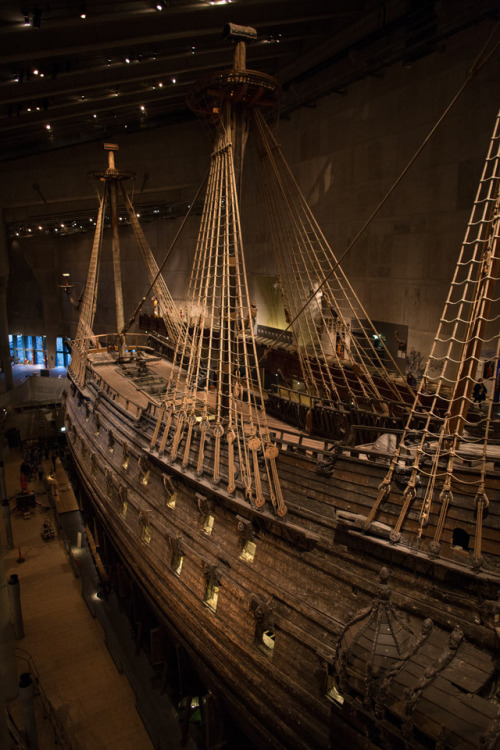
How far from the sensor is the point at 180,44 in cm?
1314

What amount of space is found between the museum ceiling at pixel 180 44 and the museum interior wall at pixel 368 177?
0.47m

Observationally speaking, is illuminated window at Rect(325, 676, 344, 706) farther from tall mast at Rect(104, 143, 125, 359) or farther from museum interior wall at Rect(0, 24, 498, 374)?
tall mast at Rect(104, 143, 125, 359)

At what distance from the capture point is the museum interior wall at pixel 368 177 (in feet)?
32.8

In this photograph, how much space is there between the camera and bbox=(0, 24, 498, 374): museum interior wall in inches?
393

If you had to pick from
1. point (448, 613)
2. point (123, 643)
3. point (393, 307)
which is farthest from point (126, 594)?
point (393, 307)

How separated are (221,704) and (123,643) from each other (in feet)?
11.0

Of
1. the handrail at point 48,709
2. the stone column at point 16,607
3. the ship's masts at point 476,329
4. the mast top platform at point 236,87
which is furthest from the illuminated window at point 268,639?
the mast top platform at point 236,87

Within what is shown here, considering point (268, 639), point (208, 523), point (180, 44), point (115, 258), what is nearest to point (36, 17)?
point (180, 44)

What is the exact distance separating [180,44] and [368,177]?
6.37 m

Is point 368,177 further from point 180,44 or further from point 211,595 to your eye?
point 211,595

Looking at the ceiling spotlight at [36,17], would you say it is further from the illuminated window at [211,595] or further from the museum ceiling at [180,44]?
the illuminated window at [211,595]

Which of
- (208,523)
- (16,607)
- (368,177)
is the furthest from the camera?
(368,177)

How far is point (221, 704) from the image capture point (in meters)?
5.81

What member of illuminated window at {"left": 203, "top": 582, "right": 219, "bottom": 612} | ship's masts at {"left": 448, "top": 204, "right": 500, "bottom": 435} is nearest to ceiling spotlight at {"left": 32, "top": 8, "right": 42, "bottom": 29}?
ship's masts at {"left": 448, "top": 204, "right": 500, "bottom": 435}
